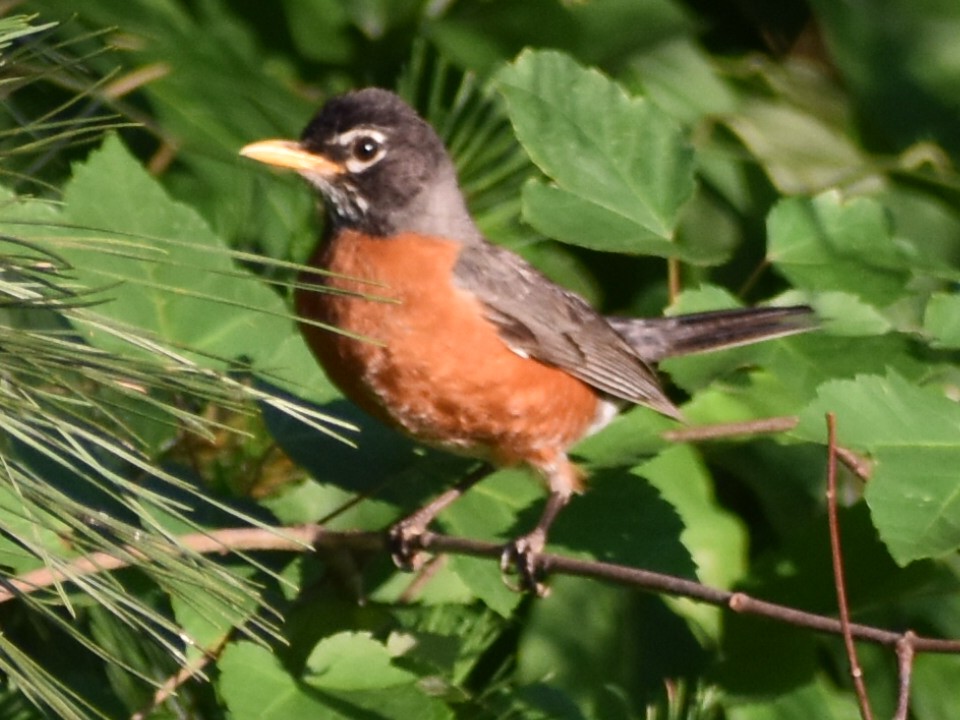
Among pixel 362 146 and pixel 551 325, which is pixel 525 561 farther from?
pixel 362 146

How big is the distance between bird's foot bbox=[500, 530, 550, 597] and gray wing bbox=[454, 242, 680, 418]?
50cm

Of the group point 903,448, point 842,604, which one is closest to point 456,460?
point 903,448

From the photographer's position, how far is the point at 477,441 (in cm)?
313

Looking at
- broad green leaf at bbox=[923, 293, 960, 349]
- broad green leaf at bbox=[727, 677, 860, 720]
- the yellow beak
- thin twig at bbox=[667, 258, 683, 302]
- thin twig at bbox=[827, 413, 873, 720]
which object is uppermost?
the yellow beak

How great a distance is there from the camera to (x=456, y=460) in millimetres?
3043

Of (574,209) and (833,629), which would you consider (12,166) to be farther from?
(833,629)

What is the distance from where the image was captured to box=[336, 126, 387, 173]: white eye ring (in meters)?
3.23

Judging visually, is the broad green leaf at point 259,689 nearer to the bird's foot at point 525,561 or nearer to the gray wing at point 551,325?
the bird's foot at point 525,561

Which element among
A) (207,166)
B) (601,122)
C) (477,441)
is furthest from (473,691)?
(207,166)

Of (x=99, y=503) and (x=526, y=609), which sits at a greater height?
(x=99, y=503)

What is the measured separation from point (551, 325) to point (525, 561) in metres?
1.14

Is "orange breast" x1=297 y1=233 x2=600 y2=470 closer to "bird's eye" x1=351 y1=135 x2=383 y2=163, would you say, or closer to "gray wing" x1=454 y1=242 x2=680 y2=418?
"gray wing" x1=454 y1=242 x2=680 y2=418

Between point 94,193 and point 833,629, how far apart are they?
58.0 inches

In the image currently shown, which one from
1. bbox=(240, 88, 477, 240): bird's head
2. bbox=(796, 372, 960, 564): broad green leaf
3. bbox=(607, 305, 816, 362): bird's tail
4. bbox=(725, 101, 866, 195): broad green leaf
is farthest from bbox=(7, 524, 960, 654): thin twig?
bbox=(725, 101, 866, 195): broad green leaf
